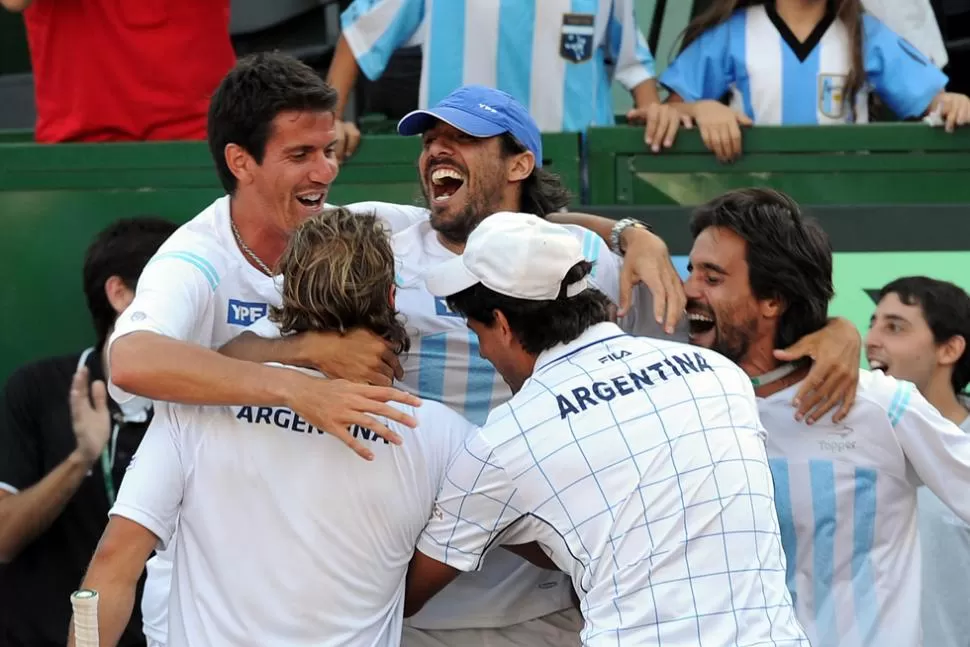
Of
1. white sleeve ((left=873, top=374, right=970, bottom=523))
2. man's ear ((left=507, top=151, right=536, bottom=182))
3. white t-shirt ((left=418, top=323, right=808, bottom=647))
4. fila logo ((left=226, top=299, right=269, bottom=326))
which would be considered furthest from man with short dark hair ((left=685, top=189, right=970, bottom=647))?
fila logo ((left=226, top=299, right=269, bottom=326))

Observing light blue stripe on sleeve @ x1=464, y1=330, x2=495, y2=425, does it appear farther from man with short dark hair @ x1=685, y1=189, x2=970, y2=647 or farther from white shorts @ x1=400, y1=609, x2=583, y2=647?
man with short dark hair @ x1=685, y1=189, x2=970, y2=647

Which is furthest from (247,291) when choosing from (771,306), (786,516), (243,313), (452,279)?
(786,516)

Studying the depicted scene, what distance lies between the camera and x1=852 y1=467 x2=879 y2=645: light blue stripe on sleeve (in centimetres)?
303

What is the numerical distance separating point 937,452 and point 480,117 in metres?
1.39

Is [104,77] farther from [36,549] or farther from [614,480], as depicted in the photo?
[614,480]

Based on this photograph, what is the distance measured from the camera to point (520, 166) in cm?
368

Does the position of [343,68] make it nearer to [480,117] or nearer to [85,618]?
[480,117]

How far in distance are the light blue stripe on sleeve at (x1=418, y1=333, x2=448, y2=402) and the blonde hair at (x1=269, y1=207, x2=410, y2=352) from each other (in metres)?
0.63

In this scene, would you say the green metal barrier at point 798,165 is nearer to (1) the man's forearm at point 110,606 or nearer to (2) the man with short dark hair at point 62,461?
(2) the man with short dark hair at point 62,461

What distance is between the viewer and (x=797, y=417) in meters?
3.11

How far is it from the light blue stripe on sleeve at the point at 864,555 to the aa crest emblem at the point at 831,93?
2.37 metres

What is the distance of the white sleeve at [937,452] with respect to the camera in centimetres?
301

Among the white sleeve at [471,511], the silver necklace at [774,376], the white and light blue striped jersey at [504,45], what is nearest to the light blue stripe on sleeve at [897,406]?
the silver necklace at [774,376]

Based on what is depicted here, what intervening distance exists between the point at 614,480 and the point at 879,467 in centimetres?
83
